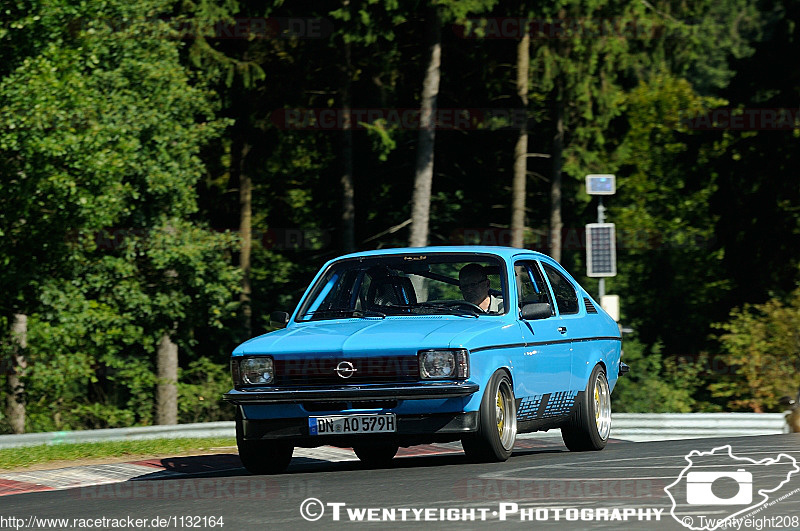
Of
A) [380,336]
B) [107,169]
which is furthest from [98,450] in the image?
[107,169]

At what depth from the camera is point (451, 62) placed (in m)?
37.5

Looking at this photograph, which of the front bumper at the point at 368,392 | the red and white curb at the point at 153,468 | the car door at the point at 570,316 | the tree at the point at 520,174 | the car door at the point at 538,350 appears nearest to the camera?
the front bumper at the point at 368,392

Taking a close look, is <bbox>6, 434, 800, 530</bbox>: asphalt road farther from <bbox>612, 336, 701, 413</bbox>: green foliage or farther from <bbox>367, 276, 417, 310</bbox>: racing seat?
<bbox>612, 336, 701, 413</bbox>: green foliage

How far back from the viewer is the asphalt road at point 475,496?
25.2 ft

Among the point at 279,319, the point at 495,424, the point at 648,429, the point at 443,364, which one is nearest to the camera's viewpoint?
the point at 443,364

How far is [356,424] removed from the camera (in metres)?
10.2

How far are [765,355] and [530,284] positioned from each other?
84.5 ft

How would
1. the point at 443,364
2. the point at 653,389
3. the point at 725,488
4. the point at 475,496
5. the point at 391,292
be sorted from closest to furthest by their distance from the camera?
the point at 475,496 → the point at 725,488 → the point at 443,364 → the point at 391,292 → the point at 653,389

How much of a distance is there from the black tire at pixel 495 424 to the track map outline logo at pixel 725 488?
1344mm

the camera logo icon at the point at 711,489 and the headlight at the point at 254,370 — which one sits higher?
the headlight at the point at 254,370

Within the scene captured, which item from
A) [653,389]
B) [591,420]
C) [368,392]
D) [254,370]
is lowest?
[653,389]

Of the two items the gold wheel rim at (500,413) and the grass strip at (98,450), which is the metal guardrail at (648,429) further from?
the gold wheel rim at (500,413)

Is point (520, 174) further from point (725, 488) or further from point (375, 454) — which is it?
point (725, 488)

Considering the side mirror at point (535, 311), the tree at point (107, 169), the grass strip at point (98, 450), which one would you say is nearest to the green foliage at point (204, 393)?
the tree at point (107, 169)
